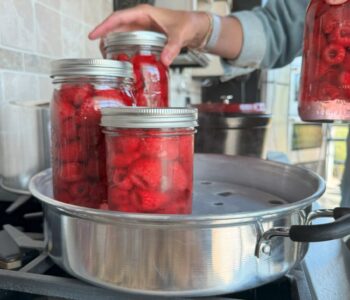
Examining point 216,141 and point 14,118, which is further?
point 216,141

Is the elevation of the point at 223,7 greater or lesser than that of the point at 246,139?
→ greater

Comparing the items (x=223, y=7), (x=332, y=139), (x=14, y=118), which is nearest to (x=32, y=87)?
(x=14, y=118)

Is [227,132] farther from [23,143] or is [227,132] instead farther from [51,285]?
[51,285]

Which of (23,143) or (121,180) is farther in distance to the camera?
(23,143)

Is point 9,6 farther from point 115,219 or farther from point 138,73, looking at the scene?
point 115,219

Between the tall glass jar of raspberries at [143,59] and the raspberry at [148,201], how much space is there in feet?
Answer: 0.48

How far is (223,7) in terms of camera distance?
6.31 feet

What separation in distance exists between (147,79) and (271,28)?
305mm

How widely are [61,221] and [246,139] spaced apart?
0.47 m

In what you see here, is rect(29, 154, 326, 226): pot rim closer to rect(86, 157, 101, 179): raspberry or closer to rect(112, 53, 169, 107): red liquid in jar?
rect(86, 157, 101, 179): raspberry

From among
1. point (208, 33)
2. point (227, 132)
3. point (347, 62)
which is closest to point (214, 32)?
point (208, 33)

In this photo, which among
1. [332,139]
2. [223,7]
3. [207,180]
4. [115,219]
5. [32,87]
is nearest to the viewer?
[115,219]

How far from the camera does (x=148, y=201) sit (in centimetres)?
29

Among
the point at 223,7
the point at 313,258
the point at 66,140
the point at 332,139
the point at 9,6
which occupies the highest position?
the point at 223,7
